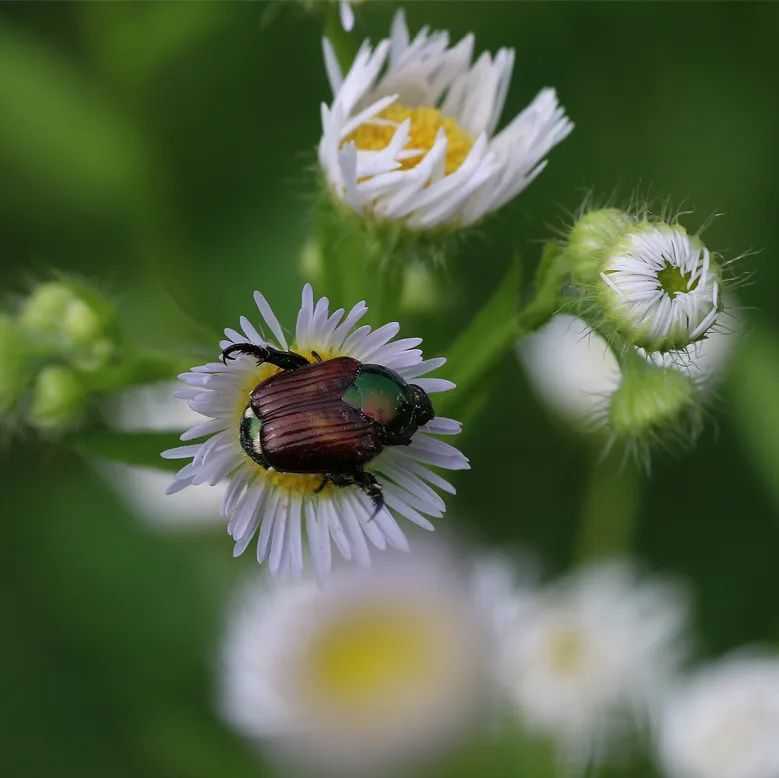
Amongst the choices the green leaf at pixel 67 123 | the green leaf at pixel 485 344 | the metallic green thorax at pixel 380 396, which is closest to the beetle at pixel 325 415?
the metallic green thorax at pixel 380 396

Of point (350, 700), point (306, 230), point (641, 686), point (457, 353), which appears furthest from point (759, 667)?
point (306, 230)

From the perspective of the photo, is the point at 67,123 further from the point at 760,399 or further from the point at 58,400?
the point at 760,399

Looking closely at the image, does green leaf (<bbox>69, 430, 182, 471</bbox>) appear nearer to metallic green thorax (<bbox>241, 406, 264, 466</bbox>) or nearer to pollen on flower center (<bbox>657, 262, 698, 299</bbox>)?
metallic green thorax (<bbox>241, 406, 264, 466</bbox>)

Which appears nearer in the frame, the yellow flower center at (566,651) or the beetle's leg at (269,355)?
the beetle's leg at (269,355)

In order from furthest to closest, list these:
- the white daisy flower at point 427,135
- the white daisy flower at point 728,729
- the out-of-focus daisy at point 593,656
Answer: the out-of-focus daisy at point 593,656, the white daisy flower at point 728,729, the white daisy flower at point 427,135

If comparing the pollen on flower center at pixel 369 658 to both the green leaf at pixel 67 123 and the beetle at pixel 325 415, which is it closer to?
the beetle at pixel 325 415

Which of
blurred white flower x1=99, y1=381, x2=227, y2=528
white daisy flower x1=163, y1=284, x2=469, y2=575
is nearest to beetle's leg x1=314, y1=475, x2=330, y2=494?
white daisy flower x1=163, y1=284, x2=469, y2=575

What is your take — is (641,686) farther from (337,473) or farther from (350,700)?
(337,473)
